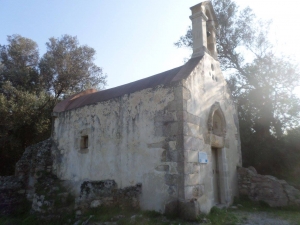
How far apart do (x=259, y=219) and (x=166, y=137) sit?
10.1 feet

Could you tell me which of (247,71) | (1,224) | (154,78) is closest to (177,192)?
(154,78)

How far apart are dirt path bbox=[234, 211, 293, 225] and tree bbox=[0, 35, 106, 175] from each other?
11.8 meters

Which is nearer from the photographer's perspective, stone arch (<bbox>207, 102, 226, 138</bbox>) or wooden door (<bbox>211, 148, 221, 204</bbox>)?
wooden door (<bbox>211, 148, 221, 204</bbox>)

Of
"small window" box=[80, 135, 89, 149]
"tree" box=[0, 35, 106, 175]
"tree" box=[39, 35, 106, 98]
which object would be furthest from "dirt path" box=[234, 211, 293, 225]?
"tree" box=[39, 35, 106, 98]

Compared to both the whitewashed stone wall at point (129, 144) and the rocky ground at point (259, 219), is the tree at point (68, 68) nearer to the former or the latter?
the whitewashed stone wall at point (129, 144)

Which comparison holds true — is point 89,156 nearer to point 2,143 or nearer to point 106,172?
point 106,172

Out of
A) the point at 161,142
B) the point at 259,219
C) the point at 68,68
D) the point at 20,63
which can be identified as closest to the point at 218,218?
the point at 259,219

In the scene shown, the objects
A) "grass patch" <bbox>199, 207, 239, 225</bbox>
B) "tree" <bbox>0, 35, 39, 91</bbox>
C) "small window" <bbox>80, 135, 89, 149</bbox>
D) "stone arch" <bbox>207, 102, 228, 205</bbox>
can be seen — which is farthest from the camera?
"tree" <bbox>0, 35, 39, 91</bbox>

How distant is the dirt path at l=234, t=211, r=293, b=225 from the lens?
5.64 m

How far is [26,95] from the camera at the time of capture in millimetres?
14234

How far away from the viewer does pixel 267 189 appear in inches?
295

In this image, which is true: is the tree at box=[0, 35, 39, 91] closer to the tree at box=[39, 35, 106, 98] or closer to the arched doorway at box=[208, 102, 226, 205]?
the tree at box=[39, 35, 106, 98]

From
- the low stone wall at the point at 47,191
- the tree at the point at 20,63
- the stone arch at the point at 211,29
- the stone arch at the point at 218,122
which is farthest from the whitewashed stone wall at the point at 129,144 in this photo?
the tree at the point at 20,63

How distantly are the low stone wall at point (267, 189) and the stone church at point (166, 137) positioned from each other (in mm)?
323
